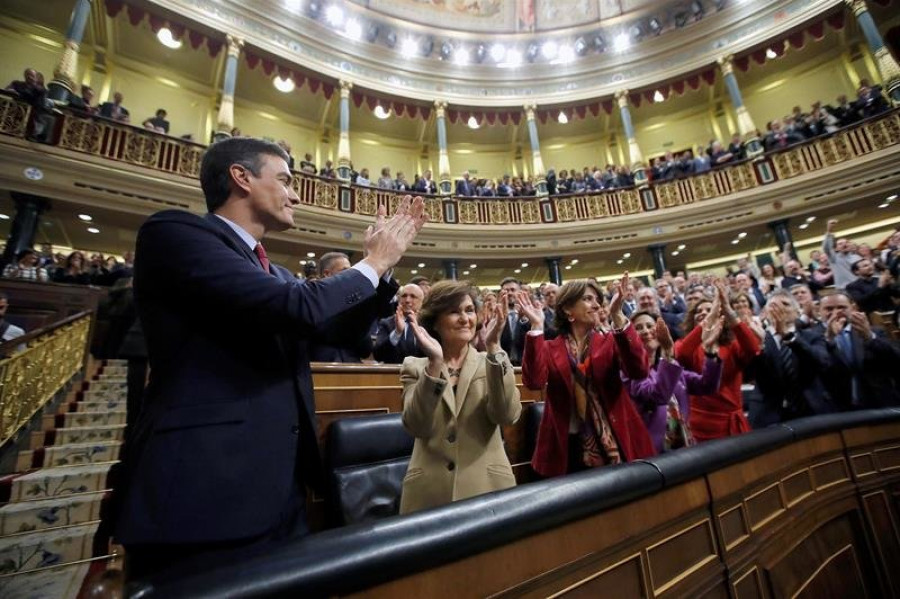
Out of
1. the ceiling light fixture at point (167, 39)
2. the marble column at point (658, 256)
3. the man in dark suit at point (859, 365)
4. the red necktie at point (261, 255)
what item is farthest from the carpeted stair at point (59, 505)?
the marble column at point (658, 256)

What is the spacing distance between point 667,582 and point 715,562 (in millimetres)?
237

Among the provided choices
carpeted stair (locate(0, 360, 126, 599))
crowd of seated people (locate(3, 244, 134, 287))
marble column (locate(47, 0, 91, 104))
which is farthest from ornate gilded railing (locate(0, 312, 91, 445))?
marble column (locate(47, 0, 91, 104))

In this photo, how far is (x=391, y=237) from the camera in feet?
3.46

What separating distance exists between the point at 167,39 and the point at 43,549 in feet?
35.3

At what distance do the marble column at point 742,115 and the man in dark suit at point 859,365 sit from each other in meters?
8.52

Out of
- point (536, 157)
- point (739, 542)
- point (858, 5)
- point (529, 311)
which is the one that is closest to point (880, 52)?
point (858, 5)

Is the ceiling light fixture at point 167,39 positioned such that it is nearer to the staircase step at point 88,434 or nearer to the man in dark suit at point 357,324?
the staircase step at point 88,434

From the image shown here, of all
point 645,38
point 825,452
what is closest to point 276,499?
point 825,452

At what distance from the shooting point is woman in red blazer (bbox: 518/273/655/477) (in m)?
1.74

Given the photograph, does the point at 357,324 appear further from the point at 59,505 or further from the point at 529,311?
the point at 59,505

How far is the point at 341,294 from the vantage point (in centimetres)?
89

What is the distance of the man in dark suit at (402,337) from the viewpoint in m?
3.51

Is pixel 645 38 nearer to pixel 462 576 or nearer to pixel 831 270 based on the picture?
pixel 831 270

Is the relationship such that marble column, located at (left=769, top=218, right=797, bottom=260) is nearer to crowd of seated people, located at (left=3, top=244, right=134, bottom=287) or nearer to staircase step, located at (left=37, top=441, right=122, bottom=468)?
staircase step, located at (left=37, top=441, right=122, bottom=468)
